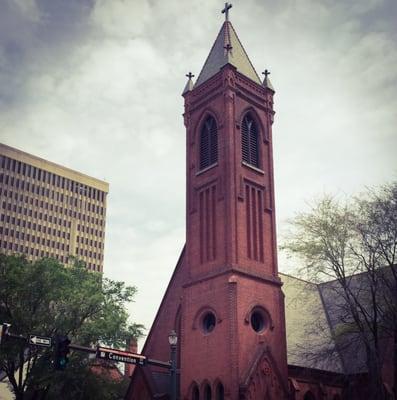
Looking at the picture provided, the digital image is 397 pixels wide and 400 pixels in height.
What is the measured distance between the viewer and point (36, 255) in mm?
141000

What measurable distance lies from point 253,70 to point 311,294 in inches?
729

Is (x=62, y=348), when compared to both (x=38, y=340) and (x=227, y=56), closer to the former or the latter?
(x=38, y=340)

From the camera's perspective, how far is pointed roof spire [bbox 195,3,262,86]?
42562mm

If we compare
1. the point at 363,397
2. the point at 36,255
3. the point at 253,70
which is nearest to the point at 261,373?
the point at 363,397

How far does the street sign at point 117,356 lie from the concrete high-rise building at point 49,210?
4390 inches

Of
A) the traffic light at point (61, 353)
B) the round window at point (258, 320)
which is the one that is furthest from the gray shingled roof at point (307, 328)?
the traffic light at point (61, 353)

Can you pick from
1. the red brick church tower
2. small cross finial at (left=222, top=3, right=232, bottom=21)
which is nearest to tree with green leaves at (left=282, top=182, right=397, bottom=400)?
the red brick church tower

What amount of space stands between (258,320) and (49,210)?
4559 inches

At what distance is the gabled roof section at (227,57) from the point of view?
42562 mm

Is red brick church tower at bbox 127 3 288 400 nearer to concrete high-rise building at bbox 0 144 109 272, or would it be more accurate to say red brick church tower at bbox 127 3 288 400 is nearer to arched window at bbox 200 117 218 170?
arched window at bbox 200 117 218 170

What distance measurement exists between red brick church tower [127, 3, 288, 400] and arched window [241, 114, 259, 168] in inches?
3.0

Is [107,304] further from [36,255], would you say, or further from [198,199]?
[36,255]

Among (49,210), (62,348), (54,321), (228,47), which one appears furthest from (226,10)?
(49,210)

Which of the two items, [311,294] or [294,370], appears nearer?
[294,370]
